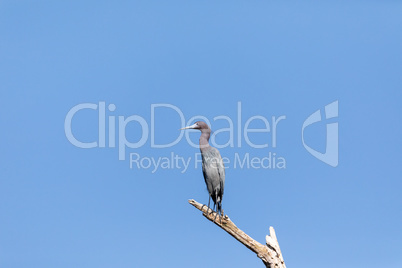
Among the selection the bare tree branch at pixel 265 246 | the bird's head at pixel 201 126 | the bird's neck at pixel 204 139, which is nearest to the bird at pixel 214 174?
the bird's neck at pixel 204 139

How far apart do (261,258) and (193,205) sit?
1462 mm

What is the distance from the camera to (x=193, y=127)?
938 cm

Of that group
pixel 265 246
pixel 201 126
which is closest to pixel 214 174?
pixel 201 126

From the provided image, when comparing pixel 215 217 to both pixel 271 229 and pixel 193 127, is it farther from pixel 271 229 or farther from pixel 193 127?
pixel 193 127

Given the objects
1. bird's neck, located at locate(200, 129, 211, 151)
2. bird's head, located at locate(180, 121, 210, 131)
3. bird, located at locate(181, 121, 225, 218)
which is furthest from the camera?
bird's head, located at locate(180, 121, 210, 131)

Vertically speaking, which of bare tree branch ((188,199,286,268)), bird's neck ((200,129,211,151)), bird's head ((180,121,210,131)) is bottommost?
bare tree branch ((188,199,286,268))

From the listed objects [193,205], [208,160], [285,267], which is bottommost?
[285,267]

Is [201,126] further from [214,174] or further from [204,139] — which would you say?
[214,174]

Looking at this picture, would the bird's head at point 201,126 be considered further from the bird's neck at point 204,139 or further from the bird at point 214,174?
the bird at point 214,174

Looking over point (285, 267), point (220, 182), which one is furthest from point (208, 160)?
point (285, 267)

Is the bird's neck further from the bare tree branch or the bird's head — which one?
the bare tree branch

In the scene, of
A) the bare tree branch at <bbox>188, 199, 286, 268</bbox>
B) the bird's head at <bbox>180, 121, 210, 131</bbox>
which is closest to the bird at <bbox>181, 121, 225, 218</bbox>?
the bird's head at <bbox>180, 121, 210, 131</bbox>

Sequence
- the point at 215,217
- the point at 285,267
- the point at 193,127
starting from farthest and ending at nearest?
the point at 193,127 < the point at 215,217 < the point at 285,267

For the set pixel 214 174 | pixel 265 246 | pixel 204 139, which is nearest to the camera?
pixel 265 246
